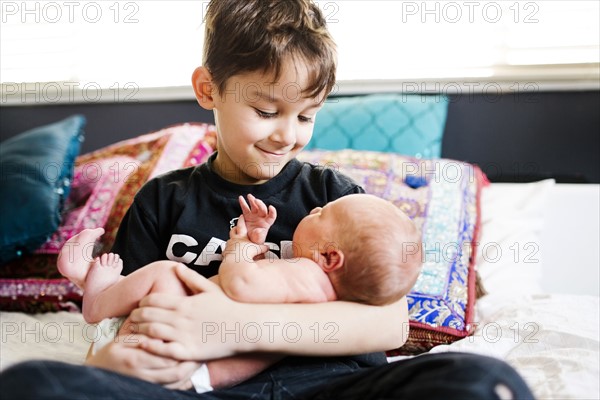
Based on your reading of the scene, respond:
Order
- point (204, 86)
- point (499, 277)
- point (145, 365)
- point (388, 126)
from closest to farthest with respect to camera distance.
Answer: point (145, 365)
point (204, 86)
point (499, 277)
point (388, 126)

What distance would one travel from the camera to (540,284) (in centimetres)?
169

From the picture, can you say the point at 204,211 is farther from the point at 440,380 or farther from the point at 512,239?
the point at 512,239

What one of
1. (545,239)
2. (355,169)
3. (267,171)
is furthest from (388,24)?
(267,171)

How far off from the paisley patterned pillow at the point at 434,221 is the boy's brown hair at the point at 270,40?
0.60 m

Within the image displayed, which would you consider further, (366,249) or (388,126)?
(388,126)

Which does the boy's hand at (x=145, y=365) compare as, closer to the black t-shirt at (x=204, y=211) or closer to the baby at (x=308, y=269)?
the baby at (x=308, y=269)

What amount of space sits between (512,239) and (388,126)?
0.55 m

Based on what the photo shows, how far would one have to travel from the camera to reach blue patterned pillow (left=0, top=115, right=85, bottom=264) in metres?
1.71

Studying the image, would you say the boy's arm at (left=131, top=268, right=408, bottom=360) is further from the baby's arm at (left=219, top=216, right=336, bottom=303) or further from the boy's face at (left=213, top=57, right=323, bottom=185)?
the boy's face at (left=213, top=57, right=323, bottom=185)

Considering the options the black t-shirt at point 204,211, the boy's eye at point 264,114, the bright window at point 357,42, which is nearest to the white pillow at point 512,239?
the bright window at point 357,42

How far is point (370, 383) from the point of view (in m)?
0.83

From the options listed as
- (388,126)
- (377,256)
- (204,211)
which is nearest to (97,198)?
(204,211)

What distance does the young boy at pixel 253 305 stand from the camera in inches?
30.4

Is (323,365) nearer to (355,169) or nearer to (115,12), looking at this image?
(355,169)
